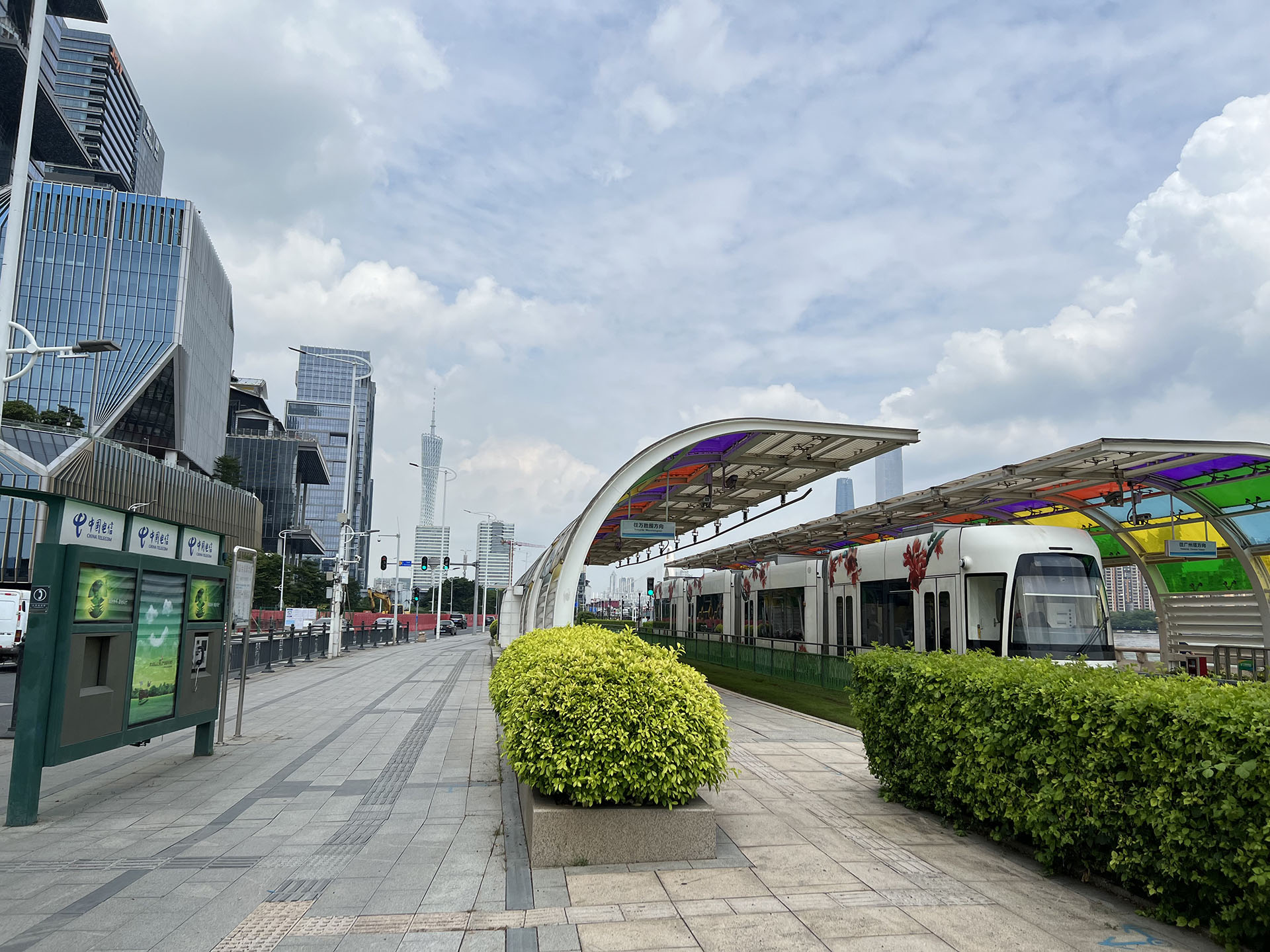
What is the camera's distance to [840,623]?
19031mm

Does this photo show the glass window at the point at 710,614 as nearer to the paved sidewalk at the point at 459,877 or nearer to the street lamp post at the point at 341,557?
the street lamp post at the point at 341,557

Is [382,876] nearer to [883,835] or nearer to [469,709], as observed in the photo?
[883,835]

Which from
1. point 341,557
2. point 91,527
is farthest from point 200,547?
point 341,557

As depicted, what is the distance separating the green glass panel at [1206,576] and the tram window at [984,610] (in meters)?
6.86

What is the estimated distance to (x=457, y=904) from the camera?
16.4 ft

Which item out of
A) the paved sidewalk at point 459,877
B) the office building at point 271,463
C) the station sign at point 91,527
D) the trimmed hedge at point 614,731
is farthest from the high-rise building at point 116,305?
the trimmed hedge at point 614,731

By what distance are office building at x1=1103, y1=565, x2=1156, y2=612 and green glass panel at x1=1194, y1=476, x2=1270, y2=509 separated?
3640 millimetres

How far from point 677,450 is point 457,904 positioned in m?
8.18

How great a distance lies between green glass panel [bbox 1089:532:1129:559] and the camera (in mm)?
19594

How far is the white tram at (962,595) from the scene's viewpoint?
1328cm

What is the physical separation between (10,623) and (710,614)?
68.4ft

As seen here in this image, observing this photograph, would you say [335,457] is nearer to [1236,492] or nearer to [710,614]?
[710,614]

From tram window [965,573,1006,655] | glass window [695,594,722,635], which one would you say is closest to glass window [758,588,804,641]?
glass window [695,594,722,635]

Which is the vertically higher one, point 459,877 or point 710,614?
point 710,614
